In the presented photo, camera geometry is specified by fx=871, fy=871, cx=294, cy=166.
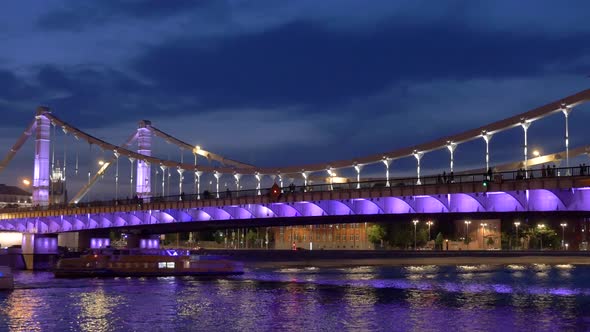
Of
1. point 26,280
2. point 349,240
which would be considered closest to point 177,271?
point 26,280

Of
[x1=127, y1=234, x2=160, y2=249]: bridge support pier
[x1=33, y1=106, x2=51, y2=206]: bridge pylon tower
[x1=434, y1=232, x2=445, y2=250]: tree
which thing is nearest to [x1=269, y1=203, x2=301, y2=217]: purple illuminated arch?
[x1=127, y1=234, x2=160, y2=249]: bridge support pier

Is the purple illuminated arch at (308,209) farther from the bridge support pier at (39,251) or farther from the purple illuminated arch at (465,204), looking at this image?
the bridge support pier at (39,251)

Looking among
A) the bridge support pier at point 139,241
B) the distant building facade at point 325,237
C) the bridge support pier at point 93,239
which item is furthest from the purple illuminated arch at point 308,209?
the distant building facade at point 325,237

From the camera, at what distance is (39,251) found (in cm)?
10775

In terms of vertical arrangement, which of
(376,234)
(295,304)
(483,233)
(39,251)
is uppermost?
(483,233)

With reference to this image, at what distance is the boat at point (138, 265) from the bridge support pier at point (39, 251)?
16790 millimetres

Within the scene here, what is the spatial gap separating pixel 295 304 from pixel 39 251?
59447 millimetres

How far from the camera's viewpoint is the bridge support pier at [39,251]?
107 metres

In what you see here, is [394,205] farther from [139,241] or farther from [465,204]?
[139,241]

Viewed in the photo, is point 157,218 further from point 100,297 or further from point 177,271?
point 100,297

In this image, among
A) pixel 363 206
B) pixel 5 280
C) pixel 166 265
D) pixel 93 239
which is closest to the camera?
pixel 5 280

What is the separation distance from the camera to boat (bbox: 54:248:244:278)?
88.1 m

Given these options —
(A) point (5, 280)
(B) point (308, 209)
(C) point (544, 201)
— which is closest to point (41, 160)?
(A) point (5, 280)

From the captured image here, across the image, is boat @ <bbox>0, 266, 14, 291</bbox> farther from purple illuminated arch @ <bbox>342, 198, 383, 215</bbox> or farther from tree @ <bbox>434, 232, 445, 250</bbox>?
tree @ <bbox>434, 232, 445, 250</bbox>
